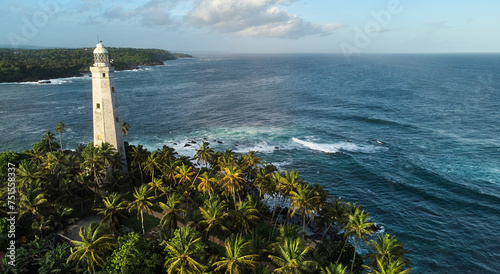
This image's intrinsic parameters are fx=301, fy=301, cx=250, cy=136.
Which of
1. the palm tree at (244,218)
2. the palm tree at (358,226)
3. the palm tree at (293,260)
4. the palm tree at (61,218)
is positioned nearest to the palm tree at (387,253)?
the palm tree at (358,226)

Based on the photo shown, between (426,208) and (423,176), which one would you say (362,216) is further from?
(423,176)

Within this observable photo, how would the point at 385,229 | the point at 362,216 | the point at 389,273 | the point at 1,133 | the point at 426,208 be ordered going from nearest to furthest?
the point at 389,273, the point at 362,216, the point at 385,229, the point at 426,208, the point at 1,133

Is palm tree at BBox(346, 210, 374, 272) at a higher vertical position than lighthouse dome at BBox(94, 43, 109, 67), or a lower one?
lower

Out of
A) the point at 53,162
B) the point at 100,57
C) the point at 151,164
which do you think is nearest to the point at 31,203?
the point at 53,162

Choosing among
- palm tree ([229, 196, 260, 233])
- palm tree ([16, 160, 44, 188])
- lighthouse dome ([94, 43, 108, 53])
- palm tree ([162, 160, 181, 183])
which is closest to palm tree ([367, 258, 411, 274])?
palm tree ([229, 196, 260, 233])

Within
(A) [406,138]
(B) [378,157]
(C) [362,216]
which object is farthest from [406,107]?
(C) [362,216]

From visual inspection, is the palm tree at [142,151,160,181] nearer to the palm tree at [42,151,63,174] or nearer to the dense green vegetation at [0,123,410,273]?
the dense green vegetation at [0,123,410,273]
